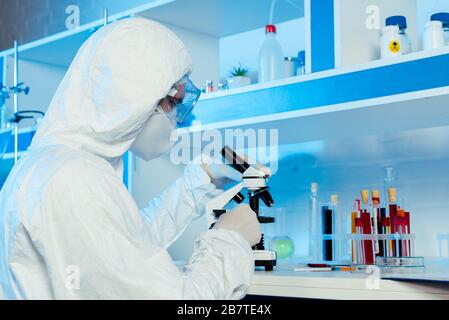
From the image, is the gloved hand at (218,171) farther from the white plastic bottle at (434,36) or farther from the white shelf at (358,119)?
the white plastic bottle at (434,36)

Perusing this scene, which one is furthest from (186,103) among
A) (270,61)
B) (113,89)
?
(270,61)

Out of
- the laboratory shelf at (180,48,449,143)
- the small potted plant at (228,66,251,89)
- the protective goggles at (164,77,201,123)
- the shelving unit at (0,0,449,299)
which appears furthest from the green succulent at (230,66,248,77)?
the protective goggles at (164,77,201,123)

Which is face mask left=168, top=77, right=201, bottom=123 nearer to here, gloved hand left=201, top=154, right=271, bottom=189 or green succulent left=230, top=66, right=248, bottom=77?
gloved hand left=201, top=154, right=271, bottom=189

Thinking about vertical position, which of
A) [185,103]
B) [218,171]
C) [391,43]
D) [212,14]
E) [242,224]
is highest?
[212,14]

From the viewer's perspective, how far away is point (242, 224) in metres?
1.26

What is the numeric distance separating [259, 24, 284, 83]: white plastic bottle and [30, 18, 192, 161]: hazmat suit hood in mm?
804

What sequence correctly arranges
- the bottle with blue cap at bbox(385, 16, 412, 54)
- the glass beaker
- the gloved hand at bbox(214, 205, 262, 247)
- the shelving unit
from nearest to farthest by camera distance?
1. the gloved hand at bbox(214, 205, 262, 247)
2. the shelving unit
3. the bottle with blue cap at bbox(385, 16, 412, 54)
4. the glass beaker

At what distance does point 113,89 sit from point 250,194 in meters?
0.60

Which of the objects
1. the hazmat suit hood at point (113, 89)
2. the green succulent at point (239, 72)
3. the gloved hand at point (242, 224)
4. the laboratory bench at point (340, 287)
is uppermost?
the green succulent at point (239, 72)

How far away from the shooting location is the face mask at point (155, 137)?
50.4 inches

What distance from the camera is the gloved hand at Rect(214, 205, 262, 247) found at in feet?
4.12

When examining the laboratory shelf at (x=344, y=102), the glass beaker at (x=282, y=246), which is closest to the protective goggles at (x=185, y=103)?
the laboratory shelf at (x=344, y=102)

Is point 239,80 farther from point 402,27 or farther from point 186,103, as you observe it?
point 186,103

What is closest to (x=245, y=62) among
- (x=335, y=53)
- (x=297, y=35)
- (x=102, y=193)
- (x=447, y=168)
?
(x=297, y=35)
